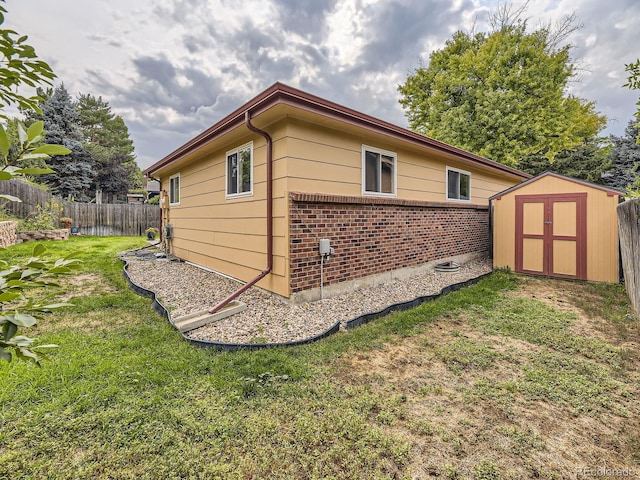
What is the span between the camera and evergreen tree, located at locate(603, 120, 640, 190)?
731 inches

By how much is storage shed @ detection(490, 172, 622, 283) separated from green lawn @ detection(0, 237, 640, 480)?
10.9ft

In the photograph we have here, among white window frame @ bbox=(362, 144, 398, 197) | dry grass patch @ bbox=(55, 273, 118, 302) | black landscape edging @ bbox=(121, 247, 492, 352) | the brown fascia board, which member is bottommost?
black landscape edging @ bbox=(121, 247, 492, 352)

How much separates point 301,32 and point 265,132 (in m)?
7.54

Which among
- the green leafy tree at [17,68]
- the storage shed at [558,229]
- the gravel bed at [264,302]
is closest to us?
the green leafy tree at [17,68]

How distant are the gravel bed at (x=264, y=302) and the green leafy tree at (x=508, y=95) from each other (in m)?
9.82

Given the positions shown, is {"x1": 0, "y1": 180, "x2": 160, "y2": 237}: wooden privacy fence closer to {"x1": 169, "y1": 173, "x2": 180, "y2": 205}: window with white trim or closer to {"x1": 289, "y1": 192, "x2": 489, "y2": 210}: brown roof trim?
{"x1": 169, "y1": 173, "x2": 180, "y2": 205}: window with white trim

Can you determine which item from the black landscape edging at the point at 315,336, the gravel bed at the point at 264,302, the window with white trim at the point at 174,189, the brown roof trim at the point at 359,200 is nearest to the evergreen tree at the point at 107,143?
the window with white trim at the point at 174,189

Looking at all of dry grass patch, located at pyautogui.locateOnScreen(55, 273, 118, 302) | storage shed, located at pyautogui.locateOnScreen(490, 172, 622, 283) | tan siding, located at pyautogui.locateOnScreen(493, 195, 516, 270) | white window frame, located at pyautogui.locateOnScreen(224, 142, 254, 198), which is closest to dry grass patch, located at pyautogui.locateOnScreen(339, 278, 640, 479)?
storage shed, located at pyautogui.locateOnScreen(490, 172, 622, 283)

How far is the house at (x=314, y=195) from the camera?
15.2ft

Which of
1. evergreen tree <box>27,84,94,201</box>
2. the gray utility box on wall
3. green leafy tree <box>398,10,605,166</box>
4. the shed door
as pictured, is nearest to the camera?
the gray utility box on wall

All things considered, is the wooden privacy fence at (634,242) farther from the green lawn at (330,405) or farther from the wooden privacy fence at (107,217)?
the wooden privacy fence at (107,217)

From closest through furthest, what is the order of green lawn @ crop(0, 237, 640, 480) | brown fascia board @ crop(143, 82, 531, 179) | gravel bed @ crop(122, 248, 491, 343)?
1. green lawn @ crop(0, 237, 640, 480)
2. gravel bed @ crop(122, 248, 491, 343)
3. brown fascia board @ crop(143, 82, 531, 179)

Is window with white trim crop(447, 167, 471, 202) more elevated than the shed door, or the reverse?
window with white trim crop(447, 167, 471, 202)

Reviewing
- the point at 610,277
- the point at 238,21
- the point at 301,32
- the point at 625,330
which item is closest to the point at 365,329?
the point at 625,330
